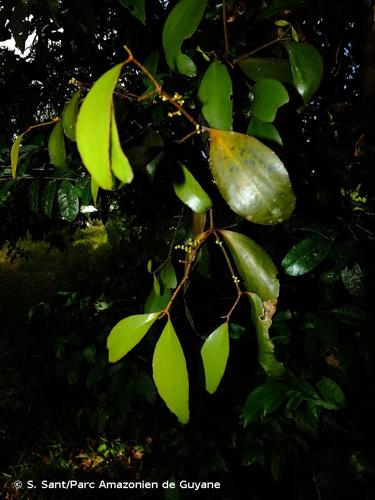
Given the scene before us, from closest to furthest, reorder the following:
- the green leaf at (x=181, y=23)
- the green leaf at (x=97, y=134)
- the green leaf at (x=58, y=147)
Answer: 1. the green leaf at (x=97, y=134)
2. the green leaf at (x=181, y=23)
3. the green leaf at (x=58, y=147)

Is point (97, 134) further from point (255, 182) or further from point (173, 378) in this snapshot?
point (173, 378)

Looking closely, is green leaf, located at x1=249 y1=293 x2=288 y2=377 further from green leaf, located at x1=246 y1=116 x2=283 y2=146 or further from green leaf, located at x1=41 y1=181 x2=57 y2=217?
green leaf, located at x1=41 y1=181 x2=57 y2=217

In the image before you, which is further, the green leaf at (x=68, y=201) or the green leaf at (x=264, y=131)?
the green leaf at (x=68, y=201)

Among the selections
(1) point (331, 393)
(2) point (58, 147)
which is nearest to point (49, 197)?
(2) point (58, 147)

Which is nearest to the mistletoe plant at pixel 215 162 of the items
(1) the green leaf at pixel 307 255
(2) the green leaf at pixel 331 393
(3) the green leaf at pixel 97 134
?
(3) the green leaf at pixel 97 134

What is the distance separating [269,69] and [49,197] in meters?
0.65

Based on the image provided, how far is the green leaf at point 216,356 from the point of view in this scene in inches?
15.8

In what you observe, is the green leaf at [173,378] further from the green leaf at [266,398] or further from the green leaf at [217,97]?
the green leaf at [266,398]

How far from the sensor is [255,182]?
314 millimetres

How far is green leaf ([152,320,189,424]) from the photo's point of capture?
1.19ft

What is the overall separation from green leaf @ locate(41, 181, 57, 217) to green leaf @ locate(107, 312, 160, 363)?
568mm

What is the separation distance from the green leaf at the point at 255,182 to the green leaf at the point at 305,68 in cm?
14

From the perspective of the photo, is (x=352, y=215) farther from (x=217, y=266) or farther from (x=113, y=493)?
(x=113, y=493)

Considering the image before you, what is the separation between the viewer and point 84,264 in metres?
4.66
